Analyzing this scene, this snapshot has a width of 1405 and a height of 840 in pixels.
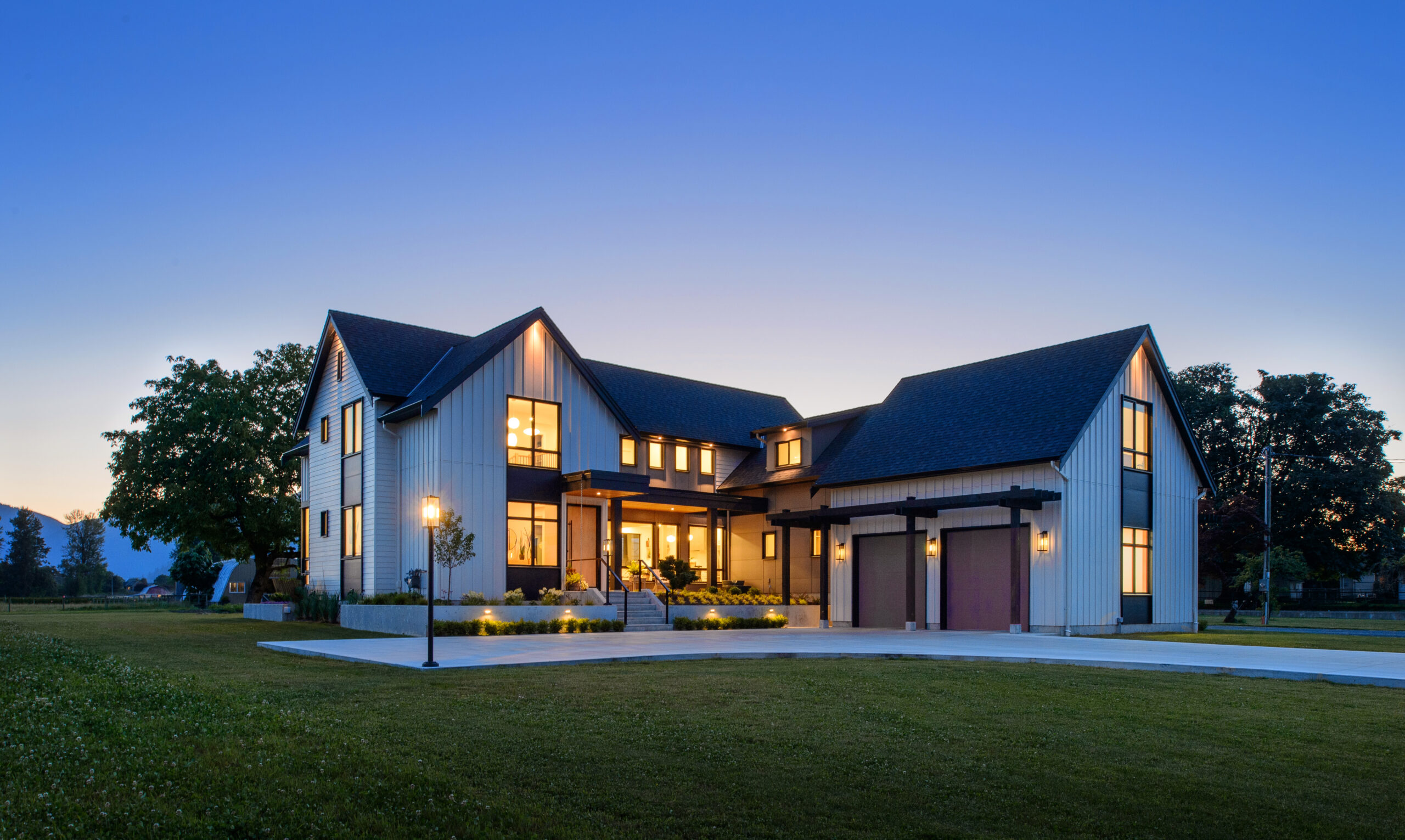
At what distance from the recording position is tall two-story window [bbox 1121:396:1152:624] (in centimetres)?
2569

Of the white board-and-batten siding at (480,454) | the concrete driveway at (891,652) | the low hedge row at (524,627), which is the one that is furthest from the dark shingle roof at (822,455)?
the concrete driveway at (891,652)

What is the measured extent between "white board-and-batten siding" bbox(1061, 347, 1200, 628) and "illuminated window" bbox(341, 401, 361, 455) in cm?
1970

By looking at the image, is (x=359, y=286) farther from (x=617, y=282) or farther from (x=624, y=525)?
(x=624, y=525)

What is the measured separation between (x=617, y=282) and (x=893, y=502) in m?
11.2

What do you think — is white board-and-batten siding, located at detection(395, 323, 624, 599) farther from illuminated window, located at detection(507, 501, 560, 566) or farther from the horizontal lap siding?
the horizontal lap siding

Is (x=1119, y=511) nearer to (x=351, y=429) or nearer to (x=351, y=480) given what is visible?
(x=351, y=480)

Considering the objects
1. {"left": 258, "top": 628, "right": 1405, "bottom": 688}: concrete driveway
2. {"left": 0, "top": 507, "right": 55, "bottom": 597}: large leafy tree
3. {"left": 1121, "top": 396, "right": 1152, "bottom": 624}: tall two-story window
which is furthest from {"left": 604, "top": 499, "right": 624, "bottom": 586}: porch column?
{"left": 0, "top": 507, "right": 55, "bottom": 597}: large leafy tree

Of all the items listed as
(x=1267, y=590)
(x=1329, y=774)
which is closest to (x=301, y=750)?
(x=1329, y=774)

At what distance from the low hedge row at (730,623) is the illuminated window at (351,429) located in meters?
10.8

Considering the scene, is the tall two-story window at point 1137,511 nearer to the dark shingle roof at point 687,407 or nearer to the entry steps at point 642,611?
the entry steps at point 642,611

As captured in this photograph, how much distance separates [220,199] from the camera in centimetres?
2305

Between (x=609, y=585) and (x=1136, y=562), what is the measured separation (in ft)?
48.7

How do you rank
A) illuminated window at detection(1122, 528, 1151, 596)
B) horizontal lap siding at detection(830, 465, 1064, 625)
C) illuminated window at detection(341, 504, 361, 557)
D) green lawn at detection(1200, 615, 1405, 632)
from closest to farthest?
horizontal lap siding at detection(830, 465, 1064, 625)
illuminated window at detection(1122, 528, 1151, 596)
illuminated window at detection(341, 504, 361, 557)
green lawn at detection(1200, 615, 1405, 632)

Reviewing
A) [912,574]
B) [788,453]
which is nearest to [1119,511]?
[912,574]
